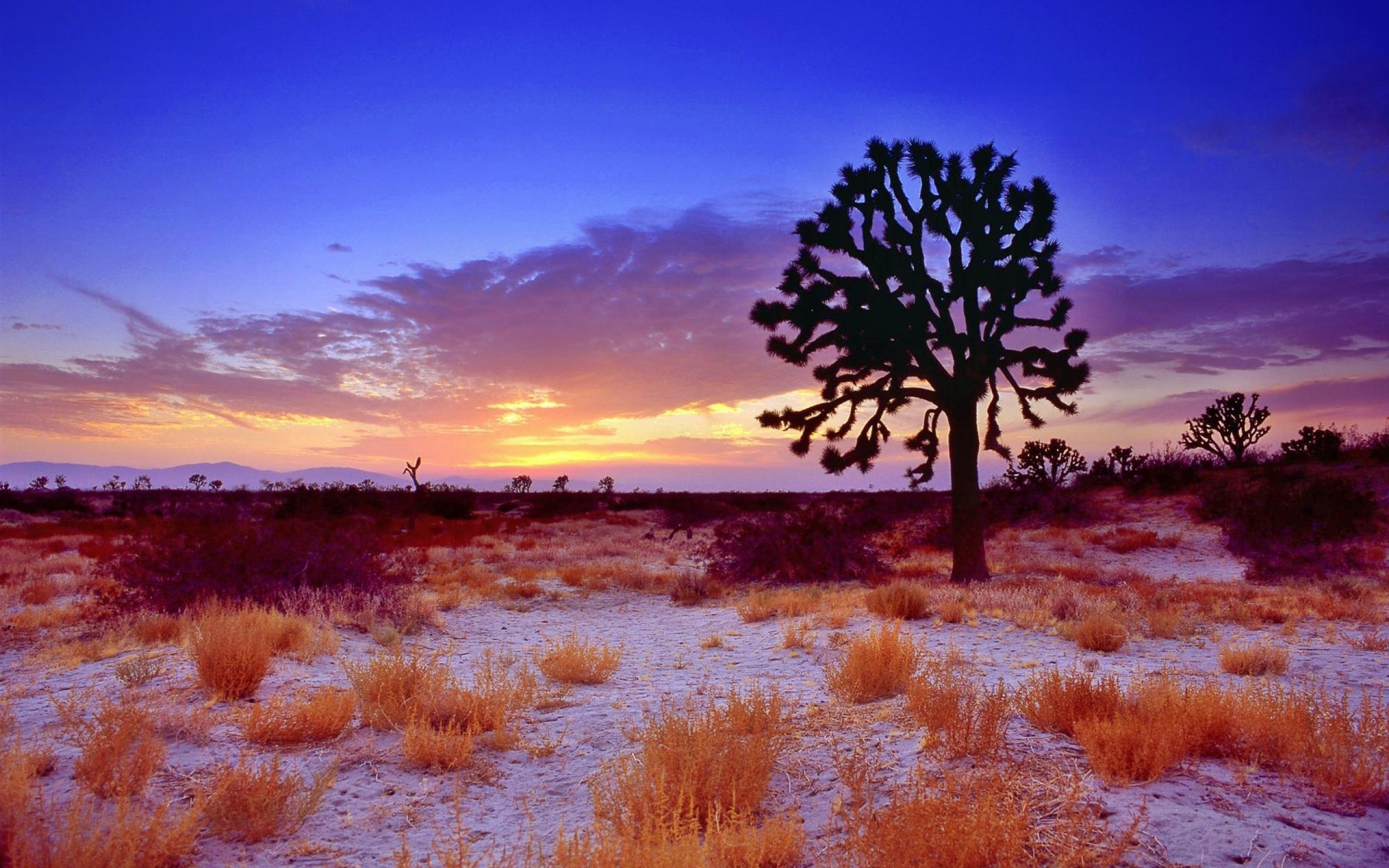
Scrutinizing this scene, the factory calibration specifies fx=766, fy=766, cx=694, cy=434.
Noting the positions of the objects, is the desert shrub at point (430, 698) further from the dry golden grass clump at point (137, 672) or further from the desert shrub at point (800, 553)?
the desert shrub at point (800, 553)

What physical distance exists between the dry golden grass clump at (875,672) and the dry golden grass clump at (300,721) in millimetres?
3970

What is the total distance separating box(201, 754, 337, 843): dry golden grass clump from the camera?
4078mm

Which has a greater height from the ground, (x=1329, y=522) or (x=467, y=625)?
(x=1329, y=522)

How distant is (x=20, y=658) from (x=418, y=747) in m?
6.87

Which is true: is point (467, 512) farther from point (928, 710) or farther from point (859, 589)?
point (928, 710)

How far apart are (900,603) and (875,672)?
15.4ft

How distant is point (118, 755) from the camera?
4512 mm

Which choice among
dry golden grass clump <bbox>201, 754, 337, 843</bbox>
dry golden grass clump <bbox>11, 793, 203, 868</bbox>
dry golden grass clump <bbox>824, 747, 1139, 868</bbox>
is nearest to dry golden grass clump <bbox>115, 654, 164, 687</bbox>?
dry golden grass clump <bbox>201, 754, 337, 843</bbox>

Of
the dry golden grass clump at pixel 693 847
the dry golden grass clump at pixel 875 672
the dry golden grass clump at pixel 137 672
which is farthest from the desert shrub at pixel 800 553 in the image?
the dry golden grass clump at pixel 693 847

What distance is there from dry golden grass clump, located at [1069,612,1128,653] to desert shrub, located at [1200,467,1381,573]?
10374mm

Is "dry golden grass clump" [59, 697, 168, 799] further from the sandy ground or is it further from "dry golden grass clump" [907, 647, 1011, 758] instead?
"dry golden grass clump" [907, 647, 1011, 758]

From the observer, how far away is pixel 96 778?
14.3 feet

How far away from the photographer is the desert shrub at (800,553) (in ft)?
54.7

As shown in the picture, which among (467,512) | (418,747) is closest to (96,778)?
(418,747)
